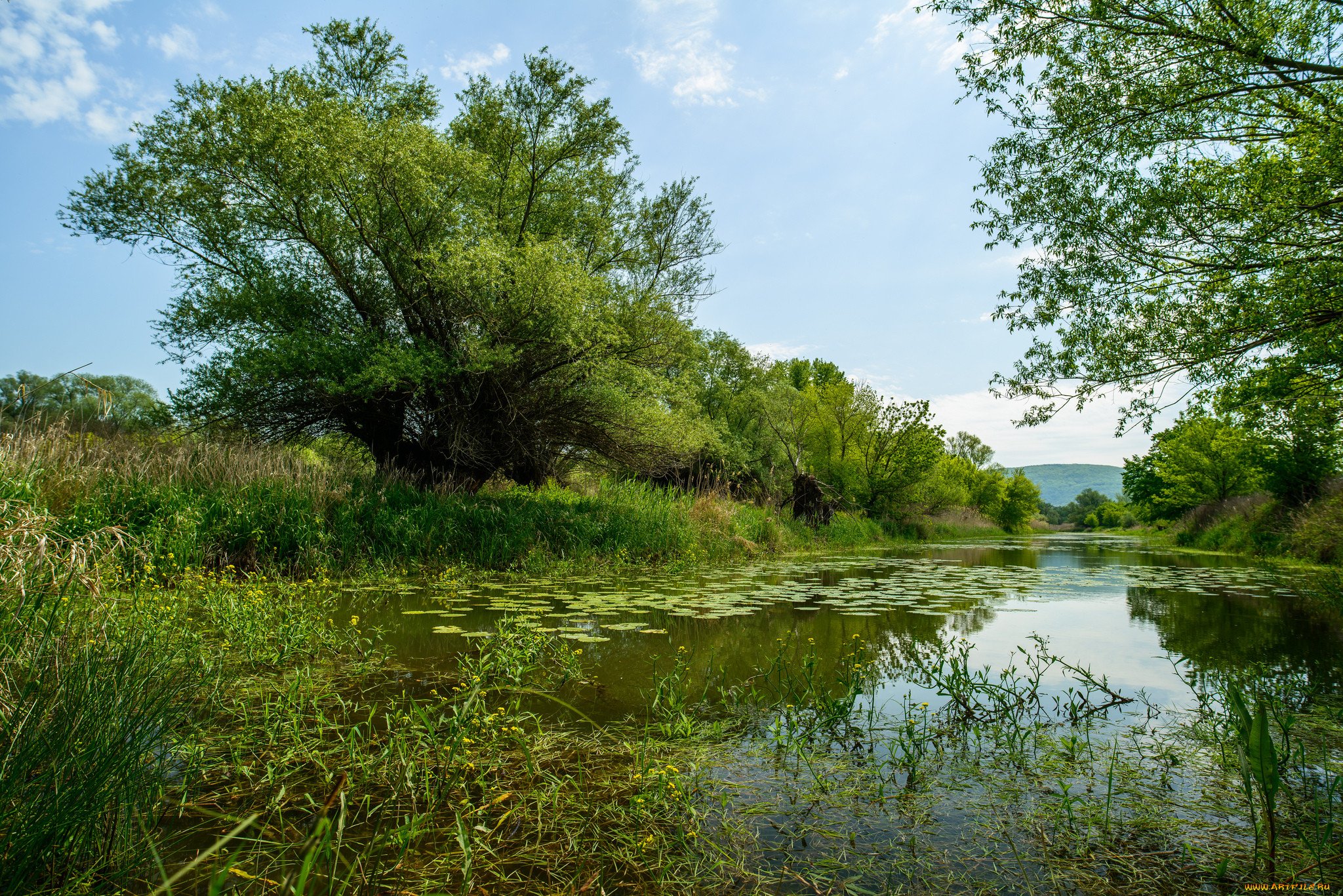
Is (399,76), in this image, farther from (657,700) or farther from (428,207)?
(657,700)

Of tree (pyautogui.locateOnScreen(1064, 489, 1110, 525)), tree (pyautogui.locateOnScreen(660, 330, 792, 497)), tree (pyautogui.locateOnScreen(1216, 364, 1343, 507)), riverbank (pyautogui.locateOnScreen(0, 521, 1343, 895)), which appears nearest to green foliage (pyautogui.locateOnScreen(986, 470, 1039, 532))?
tree (pyautogui.locateOnScreen(660, 330, 792, 497))

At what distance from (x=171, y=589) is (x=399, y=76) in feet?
43.3

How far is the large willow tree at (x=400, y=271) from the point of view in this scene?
Answer: 11188 mm

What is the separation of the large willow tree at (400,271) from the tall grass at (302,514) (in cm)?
138

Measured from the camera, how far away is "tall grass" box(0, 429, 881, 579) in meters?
7.38

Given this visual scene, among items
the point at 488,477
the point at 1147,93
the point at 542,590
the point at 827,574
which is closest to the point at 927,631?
the point at 542,590

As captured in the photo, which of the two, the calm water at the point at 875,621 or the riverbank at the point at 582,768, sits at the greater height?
the riverbank at the point at 582,768

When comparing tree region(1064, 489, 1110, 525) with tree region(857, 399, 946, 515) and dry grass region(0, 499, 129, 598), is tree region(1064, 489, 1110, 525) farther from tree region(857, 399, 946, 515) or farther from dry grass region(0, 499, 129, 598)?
dry grass region(0, 499, 129, 598)

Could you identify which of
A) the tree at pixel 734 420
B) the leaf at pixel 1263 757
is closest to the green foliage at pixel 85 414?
the leaf at pixel 1263 757

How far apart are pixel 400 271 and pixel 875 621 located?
35.5 feet

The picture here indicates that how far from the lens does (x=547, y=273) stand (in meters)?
11.3

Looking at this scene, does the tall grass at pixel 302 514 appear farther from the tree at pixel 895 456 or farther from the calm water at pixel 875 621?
the tree at pixel 895 456

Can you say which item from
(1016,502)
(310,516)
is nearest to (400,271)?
(310,516)

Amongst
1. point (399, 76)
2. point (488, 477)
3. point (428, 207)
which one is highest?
point (399, 76)
